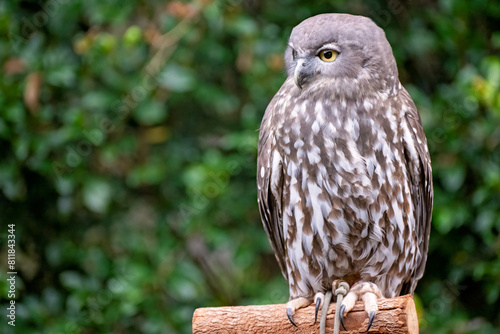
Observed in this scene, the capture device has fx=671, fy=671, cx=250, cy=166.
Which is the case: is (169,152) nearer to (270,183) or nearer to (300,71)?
(270,183)

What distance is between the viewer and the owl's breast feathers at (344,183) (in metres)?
2.41

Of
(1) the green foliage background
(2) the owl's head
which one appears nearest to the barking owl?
(2) the owl's head

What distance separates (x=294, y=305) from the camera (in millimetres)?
2332

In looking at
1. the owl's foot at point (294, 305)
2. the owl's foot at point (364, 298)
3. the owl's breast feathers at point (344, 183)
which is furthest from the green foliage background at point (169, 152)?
the owl's foot at point (364, 298)

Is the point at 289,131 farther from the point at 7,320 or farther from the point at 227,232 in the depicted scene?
the point at 7,320

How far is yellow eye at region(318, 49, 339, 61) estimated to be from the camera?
2375 mm

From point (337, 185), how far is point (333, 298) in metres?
0.41

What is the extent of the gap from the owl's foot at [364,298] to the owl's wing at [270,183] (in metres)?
0.45

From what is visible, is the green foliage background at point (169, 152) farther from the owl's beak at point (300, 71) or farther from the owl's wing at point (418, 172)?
the owl's beak at point (300, 71)

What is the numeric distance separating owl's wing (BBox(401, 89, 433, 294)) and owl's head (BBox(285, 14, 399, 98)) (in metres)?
0.23

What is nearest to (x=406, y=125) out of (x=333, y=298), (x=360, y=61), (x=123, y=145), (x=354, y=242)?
(x=360, y=61)

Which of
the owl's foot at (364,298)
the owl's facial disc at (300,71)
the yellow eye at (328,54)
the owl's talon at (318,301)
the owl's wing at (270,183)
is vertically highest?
the yellow eye at (328,54)

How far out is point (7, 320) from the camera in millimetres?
3684

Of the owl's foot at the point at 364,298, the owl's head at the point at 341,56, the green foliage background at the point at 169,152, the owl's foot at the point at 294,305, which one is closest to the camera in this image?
the owl's foot at the point at 364,298
